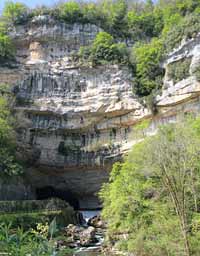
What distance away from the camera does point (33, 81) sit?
40969mm

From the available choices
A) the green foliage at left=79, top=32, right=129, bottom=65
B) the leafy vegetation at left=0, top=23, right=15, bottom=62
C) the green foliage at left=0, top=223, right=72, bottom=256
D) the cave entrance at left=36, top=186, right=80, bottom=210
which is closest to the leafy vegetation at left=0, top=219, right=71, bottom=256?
the green foliage at left=0, top=223, right=72, bottom=256

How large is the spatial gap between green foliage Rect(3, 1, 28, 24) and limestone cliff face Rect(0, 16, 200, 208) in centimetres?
748

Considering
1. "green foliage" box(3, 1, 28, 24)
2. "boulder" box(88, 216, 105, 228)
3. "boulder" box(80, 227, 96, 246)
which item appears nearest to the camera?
"boulder" box(80, 227, 96, 246)

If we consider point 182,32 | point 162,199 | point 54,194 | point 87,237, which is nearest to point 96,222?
point 87,237

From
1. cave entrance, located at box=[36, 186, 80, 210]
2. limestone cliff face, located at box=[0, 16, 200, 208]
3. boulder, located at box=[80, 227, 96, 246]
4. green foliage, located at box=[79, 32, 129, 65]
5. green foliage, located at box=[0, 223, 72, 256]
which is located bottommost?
boulder, located at box=[80, 227, 96, 246]

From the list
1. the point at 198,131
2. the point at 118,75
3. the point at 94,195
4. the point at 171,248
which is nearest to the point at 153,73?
the point at 118,75

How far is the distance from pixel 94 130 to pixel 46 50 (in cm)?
1305

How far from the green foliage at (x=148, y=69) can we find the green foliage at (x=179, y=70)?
208cm

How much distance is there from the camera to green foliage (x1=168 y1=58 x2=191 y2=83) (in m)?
35.9

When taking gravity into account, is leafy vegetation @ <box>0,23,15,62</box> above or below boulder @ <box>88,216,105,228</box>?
→ above

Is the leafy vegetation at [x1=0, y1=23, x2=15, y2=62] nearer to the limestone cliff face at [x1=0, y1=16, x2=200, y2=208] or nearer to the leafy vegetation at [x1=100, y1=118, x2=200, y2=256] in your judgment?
the limestone cliff face at [x1=0, y1=16, x2=200, y2=208]

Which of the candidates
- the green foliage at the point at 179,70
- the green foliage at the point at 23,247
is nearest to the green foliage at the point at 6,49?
the green foliage at the point at 179,70

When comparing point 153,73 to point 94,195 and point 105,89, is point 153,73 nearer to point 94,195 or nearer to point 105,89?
point 105,89

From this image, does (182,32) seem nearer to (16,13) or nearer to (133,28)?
(133,28)
